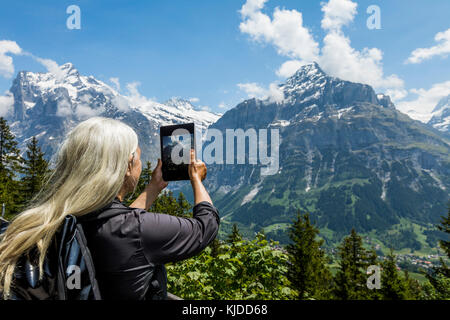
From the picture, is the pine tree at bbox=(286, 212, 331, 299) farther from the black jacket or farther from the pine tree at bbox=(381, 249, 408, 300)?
the black jacket

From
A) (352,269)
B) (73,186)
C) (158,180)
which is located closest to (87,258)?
(73,186)

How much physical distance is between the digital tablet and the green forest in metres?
1.01

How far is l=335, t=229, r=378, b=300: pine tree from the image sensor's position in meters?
40.9

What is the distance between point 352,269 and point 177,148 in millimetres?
48848

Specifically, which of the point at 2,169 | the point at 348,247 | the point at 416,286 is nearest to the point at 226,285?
the point at 348,247

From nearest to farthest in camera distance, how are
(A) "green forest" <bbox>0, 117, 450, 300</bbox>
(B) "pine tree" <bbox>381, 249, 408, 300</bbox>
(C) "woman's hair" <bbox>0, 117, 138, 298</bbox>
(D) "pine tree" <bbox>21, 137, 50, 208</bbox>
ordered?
(C) "woman's hair" <bbox>0, 117, 138, 298</bbox> < (A) "green forest" <bbox>0, 117, 450, 300</bbox> < (B) "pine tree" <bbox>381, 249, 408, 300</bbox> < (D) "pine tree" <bbox>21, 137, 50, 208</bbox>

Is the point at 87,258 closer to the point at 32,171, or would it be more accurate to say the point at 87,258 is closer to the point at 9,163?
the point at 32,171

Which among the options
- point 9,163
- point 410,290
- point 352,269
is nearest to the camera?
point 410,290

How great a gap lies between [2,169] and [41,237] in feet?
→ 179

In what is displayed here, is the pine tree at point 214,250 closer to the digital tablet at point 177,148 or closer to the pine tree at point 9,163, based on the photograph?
the digital tablet at point 177,148

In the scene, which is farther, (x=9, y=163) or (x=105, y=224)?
(x=9, y=163)

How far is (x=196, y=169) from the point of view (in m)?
2.80

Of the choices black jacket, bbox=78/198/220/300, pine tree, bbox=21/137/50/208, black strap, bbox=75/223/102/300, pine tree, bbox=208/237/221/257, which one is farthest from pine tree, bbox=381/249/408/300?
pine tree, bbox=21/137/50/208

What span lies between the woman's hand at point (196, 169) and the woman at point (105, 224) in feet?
1.38
